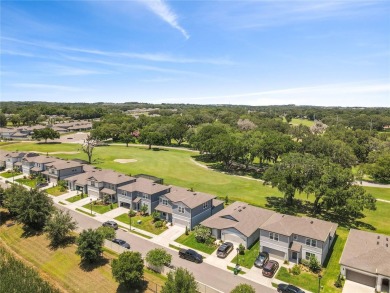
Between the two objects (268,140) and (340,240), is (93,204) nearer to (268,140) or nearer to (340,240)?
(340,240)

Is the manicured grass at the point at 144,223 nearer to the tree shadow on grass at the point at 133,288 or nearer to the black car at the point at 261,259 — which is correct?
the tree shadow on grass at the point at 133,288

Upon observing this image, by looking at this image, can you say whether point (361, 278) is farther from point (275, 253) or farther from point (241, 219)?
point (241, 219)

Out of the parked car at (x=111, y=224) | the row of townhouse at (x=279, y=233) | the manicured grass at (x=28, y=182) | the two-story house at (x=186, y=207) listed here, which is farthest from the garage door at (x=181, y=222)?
the manicured grass at (x=28, y=182)

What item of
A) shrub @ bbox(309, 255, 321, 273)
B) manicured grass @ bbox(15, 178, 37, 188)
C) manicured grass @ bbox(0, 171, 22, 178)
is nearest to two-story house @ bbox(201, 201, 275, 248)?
shrub @ bbox(309, 255, 321, 273)

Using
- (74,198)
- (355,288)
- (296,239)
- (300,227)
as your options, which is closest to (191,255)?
(296,239)

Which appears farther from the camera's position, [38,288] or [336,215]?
[336,215]

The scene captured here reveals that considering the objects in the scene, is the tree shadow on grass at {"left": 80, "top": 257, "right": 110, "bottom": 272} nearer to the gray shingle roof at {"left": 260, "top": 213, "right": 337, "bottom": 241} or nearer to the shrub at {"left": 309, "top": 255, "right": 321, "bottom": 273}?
the gray shingle roof at {"left": 260, "top": 213, "right": 337, "bottom": 241}

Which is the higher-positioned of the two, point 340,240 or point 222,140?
point 222,140

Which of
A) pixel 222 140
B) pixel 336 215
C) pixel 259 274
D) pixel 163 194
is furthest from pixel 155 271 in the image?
pixel 222 140

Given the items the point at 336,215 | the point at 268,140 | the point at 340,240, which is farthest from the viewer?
the point at 268,140
